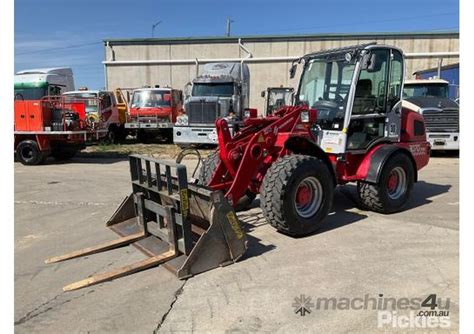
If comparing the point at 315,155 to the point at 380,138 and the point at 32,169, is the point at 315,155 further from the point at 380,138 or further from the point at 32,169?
the point at 32,169

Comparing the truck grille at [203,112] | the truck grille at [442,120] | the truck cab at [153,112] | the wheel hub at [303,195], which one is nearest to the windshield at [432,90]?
the truck grille at [442,120]

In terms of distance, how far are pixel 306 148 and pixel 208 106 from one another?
393 inches

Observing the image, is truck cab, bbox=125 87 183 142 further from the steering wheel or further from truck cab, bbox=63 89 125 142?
Result: the steering wheel

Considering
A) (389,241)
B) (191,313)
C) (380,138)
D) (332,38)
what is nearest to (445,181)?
(380,138)

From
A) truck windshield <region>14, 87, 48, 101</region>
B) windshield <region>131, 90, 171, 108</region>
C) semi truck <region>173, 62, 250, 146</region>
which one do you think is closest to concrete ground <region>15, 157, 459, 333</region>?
semi truck <region>173, 62, 250, 146</region>

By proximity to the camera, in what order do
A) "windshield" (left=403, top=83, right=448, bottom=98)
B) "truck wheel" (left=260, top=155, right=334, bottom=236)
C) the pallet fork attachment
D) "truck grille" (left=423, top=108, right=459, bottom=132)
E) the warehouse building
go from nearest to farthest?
1. the pallet fork attachment
2. "truck wheel" (left=260, top=155, right=334, bottom=236)
3. "truck grille" (left=423, top=108, right=459, bottom=132)
4. "windshield" (left=403, top=83, right=448, bottom=98)
5. the warehouse building

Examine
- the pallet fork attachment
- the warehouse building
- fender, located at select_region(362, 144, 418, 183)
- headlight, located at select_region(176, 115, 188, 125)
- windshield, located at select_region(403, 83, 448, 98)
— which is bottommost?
the pallet fork attachment

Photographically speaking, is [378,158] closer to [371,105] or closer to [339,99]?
[371,105]

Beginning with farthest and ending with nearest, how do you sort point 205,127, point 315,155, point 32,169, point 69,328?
point 205,127, point 32,169, point 315,155, point 69,328

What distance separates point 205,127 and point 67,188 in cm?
698

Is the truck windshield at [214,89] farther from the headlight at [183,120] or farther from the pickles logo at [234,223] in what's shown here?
the pickles logo at [234,223]

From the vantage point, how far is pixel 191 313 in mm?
3504

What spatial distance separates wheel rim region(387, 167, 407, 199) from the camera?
21.3 feet

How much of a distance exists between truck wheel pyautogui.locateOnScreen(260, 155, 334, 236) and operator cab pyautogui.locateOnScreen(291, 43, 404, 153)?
1.03m
